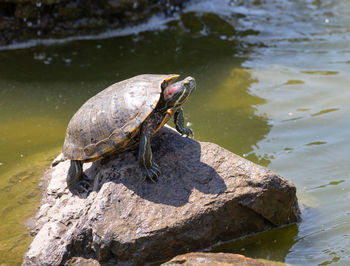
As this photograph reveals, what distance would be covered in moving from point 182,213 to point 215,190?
1.27 feet

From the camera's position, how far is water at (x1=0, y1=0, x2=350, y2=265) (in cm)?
448

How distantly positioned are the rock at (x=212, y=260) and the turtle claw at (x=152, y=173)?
0.75 metres

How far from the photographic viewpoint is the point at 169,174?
410 centimetres

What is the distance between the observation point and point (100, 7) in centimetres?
980

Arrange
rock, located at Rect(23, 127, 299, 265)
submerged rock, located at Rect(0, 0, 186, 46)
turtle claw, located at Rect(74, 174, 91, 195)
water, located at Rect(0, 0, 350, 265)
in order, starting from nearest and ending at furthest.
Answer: rock, located at Rect(23, 127, 299, 265) → turtle claw, located at Rect(74, 174, 91, 195) → water, located at Rect(0, 0, 350, 265) → submerged rock, located at Rect(0, 0, 186, 46)

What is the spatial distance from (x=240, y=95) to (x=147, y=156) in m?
3.40

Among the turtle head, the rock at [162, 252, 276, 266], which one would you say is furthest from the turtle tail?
the rock at [162, 252, 276, 266]

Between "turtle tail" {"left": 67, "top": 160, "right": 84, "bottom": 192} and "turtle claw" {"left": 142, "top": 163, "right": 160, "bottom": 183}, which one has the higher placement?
"turtle claw" {"left": 142, "top": 163, "right": 160, "bottom": 183}

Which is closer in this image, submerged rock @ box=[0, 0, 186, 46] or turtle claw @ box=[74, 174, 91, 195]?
turtle claw @ box=[74, 174, 91, 195]

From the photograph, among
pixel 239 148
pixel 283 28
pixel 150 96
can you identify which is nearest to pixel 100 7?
pixel 283 28

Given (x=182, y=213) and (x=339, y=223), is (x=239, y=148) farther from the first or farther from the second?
(x=182, y=213)

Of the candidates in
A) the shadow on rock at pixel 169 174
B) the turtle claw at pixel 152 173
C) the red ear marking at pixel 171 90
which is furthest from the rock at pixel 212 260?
the red ear marking at pixel 171 90

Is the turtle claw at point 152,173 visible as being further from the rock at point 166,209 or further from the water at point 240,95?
the water at point 240,95

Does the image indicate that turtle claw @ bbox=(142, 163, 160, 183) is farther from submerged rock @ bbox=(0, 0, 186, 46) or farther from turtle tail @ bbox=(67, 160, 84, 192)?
submerged rock @ bbox=(0, 0, 186, 46)
